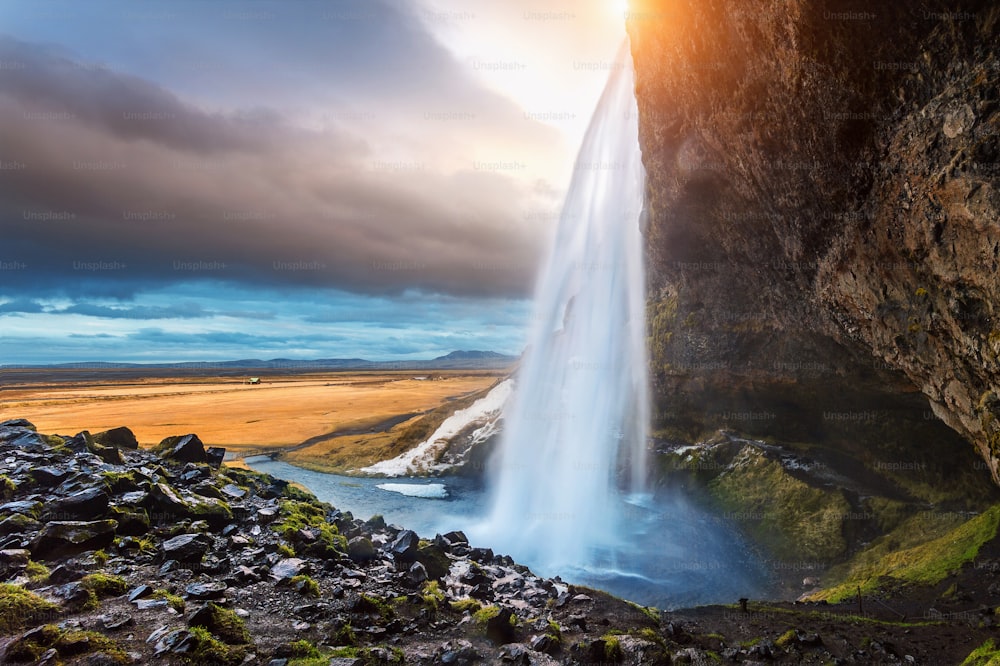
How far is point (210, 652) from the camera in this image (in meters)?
8.95

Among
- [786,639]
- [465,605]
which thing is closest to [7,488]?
[465,605]

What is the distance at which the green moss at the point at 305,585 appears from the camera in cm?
1269

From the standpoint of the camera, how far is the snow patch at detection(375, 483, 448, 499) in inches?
1516

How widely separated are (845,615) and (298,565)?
18.1m

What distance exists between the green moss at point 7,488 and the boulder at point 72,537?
4.29 m

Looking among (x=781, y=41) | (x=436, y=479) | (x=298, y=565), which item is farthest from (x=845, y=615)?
(x=436, y=479)

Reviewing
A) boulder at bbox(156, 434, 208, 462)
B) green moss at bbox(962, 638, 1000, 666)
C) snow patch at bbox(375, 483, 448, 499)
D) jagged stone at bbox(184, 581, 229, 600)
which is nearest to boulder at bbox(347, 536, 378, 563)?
jagged stone at bbox(184, 581, 229, 600)

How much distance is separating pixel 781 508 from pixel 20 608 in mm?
34119

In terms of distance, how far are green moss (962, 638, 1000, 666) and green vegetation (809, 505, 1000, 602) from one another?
813cm

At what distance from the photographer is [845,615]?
15625 millimetres

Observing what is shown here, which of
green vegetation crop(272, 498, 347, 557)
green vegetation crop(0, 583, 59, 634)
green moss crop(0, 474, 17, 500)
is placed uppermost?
green moss crop(0, 474, 17, 500)

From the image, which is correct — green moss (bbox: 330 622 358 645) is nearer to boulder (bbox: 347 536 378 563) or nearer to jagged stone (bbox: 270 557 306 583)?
jagged stone (bbox: 270 557 306 583)

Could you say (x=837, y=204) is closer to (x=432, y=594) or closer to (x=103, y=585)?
(x=432, y=594)

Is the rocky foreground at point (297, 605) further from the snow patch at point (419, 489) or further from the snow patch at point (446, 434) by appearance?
the snow patch at point (446, 434)
